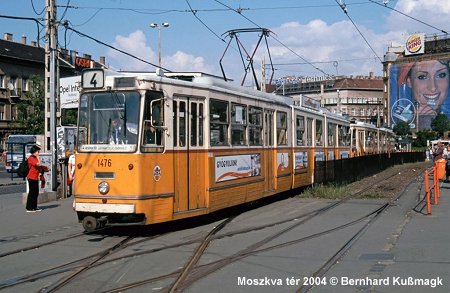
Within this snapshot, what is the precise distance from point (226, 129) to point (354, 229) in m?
3.37

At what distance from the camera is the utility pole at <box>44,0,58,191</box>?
55.1 ft

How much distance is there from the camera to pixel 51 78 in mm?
16766

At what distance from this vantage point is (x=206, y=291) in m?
6.52

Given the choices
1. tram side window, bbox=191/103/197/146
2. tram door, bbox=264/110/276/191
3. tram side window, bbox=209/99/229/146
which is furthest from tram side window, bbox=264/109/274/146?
tram side window, bbox=191/103/197/146

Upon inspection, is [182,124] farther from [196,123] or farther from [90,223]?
[90,223]

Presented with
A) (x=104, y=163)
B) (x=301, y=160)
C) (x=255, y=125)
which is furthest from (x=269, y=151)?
(x=104, y=163)

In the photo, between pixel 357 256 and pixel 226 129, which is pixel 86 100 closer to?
pixel 226 129

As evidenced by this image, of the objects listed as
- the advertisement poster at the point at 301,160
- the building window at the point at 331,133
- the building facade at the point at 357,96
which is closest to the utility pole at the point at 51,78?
the advertisement poster at the point at 301,160

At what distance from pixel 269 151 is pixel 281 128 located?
4.71ft

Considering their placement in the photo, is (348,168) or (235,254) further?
(348,168)

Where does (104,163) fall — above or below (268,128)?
below

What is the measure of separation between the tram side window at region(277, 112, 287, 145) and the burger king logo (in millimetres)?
101521

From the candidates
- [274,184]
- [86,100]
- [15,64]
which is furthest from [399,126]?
[86,100]

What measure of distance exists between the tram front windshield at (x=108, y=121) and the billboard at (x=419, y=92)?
101 m
